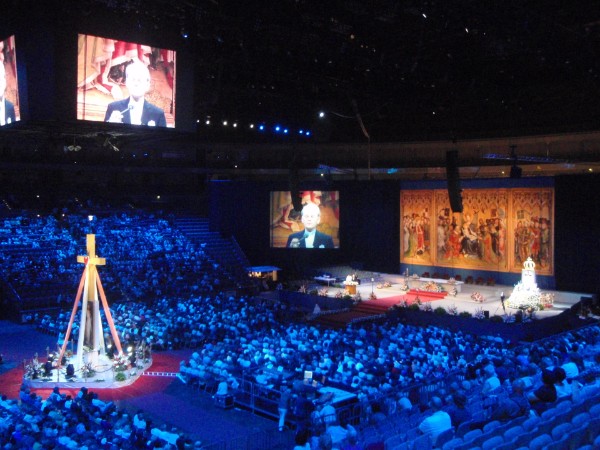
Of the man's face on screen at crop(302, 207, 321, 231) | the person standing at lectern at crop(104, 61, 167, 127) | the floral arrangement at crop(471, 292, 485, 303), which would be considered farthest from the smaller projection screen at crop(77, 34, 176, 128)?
the man's face on screen at crop(302, 207, 321, 231)

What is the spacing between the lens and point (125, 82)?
15.3 meters

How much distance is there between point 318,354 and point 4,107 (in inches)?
413

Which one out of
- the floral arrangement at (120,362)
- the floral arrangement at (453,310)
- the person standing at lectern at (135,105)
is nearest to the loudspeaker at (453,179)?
the floral arrangement at (453,310)

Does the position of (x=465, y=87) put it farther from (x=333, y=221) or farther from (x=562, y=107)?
(x=333, y=221)

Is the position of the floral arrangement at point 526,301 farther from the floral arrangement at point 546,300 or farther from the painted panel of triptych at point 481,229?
the painted panel of triptych at point 481,229

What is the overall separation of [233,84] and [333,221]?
44.0 ft

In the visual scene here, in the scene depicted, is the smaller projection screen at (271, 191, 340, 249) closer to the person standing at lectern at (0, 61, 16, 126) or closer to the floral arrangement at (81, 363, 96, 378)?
the floral arrangement at (81, 363, 96, 378)

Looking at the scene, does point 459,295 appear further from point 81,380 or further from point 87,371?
point 81,380

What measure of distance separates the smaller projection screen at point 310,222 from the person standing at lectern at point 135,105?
20039 millimetres

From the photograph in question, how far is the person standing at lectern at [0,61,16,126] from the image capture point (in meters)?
15.2

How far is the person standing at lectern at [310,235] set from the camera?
1407 inches

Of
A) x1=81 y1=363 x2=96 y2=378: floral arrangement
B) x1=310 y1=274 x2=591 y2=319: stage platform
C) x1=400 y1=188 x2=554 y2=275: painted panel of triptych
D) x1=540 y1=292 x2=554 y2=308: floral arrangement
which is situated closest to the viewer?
x1=81 y1=363 x2=96 y2=378: floral arrangement

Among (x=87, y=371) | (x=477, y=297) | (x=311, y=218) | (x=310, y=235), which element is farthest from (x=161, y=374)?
(x=311, y=218)

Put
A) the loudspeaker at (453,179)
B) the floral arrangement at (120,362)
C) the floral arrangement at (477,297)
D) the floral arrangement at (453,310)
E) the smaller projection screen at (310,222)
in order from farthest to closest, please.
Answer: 1. the smaller projection screen at (310,222)
2. the floral arrangement at (477,297)
3. the floral arrangement at (453,310)
4. the loudspeaker at (453,179)
5. the floral arrangement at (120,362)
